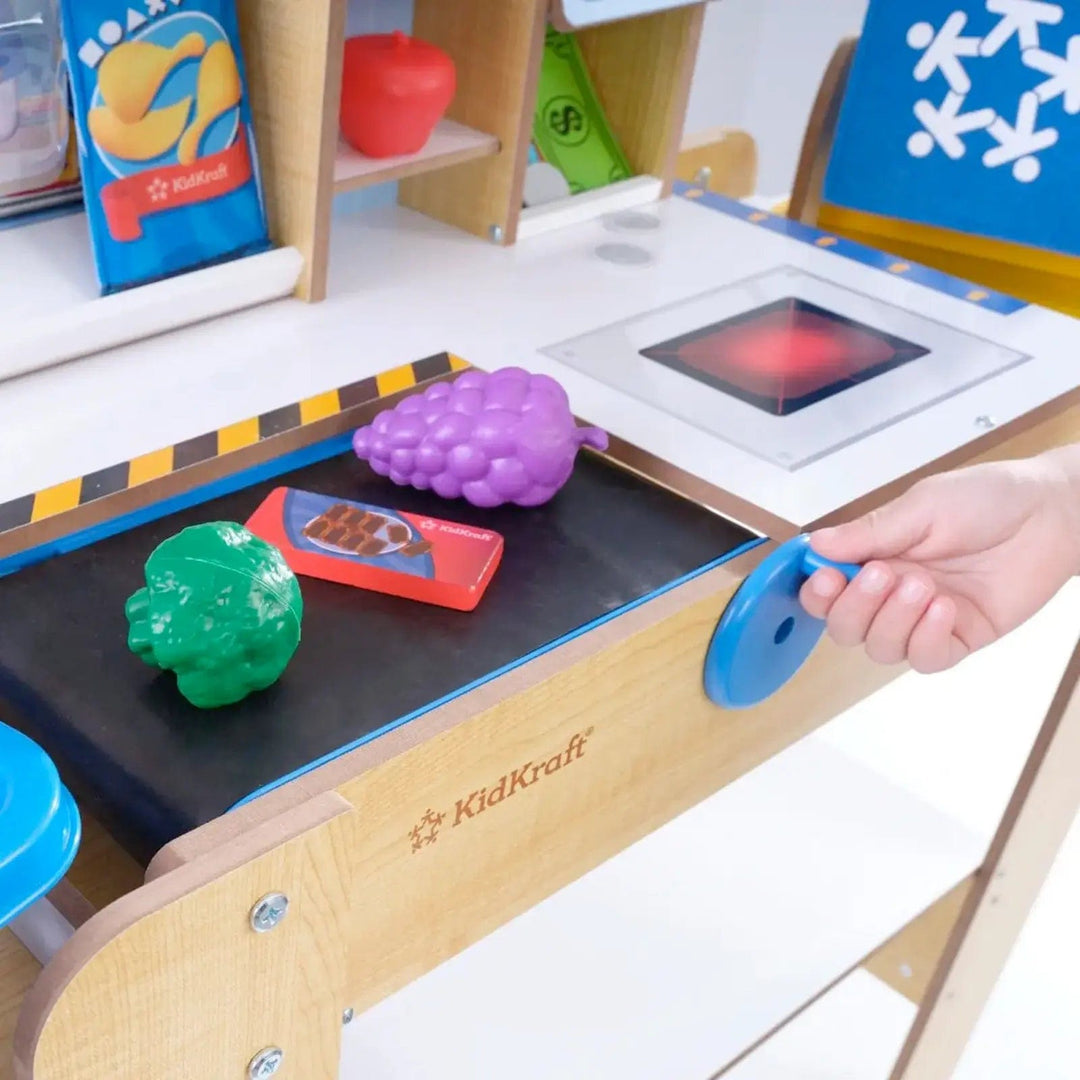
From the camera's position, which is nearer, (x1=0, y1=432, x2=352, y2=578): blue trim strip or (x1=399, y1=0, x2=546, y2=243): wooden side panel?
(x1=0, y1=432, x2=352, y2=578): blue trim strip

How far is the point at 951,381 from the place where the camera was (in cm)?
105

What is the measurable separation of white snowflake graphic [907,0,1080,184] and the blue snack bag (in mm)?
671

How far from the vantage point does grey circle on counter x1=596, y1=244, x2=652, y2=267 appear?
1.20 m

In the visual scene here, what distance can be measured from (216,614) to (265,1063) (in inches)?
7.7

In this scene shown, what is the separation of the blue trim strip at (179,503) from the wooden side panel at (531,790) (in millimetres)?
257

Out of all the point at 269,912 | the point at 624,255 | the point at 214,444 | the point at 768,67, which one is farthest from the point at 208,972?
the point at 768,67

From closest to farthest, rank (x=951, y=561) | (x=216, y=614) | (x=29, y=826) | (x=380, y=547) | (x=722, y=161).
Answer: (x=29, y=826) < (x=216, y=614) < (x=380, y=547) < (x=951, y=561) < (x=722, y=161)

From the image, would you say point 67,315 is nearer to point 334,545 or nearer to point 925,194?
point 334,545

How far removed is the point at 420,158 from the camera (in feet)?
3.67

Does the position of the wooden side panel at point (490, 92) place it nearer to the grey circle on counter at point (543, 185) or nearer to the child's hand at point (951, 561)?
the grey circle on counter at point (543, 185)

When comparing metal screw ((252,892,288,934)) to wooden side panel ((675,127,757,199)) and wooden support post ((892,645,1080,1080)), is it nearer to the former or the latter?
wooden support post ((892,645,1080,1080))

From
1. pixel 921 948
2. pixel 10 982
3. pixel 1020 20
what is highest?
pixel 1020 20

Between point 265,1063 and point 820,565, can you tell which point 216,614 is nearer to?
point 265,1063

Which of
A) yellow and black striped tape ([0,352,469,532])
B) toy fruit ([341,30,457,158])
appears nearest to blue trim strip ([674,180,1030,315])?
toy fruit ([341,30,457,158])
